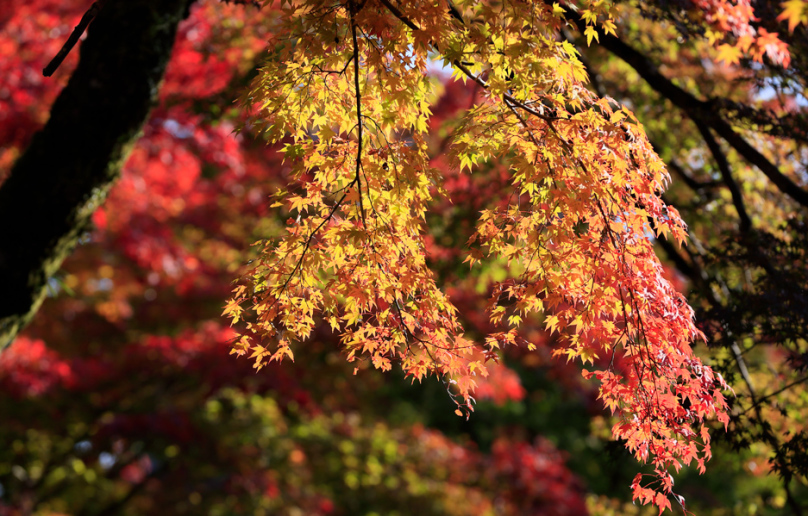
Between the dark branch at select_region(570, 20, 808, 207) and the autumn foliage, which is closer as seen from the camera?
the autumn foliage

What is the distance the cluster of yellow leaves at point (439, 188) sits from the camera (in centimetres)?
229

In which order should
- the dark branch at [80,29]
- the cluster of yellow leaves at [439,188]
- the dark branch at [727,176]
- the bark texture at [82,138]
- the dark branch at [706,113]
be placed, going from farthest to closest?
the dark branch at [727,176]
the dark branch at [706,113]
the bark texture at [82,138]
the dark branch at [80,29]
the cluster of yellow leaves at [439,188]

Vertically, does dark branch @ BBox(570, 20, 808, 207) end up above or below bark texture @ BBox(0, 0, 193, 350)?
above

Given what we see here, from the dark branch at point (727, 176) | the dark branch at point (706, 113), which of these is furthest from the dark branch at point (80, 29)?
the dark branch at point (727, 176)

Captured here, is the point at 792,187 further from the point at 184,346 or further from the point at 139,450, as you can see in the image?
the point at 139,450

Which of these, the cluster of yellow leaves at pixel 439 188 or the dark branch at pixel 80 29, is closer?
the cluster of yellow leaves at pixel 439 188

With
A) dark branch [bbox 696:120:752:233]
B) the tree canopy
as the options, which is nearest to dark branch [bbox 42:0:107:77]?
the tree canopy

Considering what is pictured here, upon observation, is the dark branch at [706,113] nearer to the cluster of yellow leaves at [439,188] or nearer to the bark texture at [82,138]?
the cluster of yellow leaves at [439,188]

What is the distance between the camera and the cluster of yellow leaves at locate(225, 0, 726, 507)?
7.53ft

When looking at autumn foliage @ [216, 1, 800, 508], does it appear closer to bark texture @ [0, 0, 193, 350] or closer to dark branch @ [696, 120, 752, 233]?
bark texture @ [0, 0, 193, 350]

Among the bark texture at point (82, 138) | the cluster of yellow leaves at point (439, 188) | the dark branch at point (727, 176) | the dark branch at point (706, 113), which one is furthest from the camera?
the dark branch at point (727, 176)

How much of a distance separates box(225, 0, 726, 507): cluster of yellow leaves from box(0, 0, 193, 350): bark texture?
4.39 feet

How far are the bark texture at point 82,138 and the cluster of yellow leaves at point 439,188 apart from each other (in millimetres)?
1337

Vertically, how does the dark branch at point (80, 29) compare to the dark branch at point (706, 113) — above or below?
below
